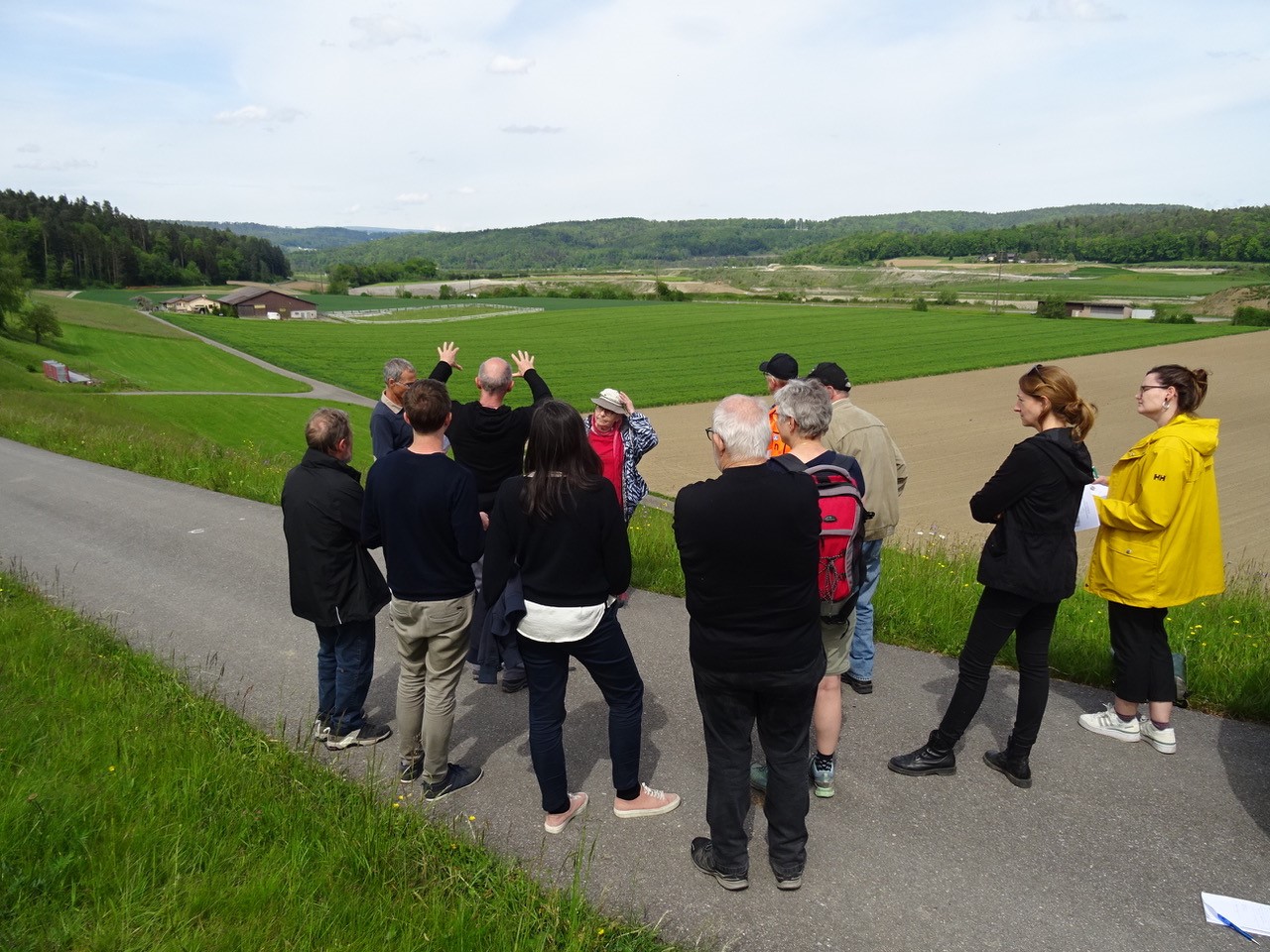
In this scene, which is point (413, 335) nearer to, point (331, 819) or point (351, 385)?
point (351, 385)

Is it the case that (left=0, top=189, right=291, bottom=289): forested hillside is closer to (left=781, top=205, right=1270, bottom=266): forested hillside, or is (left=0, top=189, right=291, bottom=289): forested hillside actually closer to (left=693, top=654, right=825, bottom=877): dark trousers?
(left=693, top=654, right=825, bottom=877): dark trousers

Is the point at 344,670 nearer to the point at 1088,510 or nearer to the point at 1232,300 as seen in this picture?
the point at 1088,510

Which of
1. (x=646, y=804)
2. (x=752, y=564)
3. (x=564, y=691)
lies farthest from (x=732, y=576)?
(x=646, y=804)

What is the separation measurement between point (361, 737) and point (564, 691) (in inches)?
70.0

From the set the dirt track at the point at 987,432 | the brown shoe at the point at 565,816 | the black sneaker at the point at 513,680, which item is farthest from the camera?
the dirt track at the point at 987,432

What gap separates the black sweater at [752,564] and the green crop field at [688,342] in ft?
125

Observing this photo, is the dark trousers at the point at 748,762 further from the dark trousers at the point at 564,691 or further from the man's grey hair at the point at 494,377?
the man's grey hair at the point at 494,377

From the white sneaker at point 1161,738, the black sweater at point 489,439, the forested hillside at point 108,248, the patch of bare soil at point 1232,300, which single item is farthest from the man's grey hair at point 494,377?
the forested hillside at point 108,248

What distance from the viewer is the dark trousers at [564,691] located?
3857mm

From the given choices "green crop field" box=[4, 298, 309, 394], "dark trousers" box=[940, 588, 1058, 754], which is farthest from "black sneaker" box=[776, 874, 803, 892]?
"green crop field" box=[4, 298, 309, 394]

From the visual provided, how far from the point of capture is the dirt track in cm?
1920

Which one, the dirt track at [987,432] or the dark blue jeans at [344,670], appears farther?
the dirt track at [987,432]

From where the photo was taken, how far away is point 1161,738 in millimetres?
4637

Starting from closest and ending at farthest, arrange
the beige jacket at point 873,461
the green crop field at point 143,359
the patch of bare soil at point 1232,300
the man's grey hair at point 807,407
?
the man's grey hair at point 807,407, the beige jacket at point 873,461, the green crop field at point 143,359, the patch of bare soil at point 1232,300
